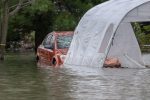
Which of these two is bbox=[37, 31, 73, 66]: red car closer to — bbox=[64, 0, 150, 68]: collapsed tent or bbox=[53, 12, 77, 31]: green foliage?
bbox=[64, 0, 150, 68]: collapsed tent

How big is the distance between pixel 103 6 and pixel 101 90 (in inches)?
394

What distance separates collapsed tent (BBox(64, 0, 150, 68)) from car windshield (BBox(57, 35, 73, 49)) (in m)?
1.02

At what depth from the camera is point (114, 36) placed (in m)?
19.7

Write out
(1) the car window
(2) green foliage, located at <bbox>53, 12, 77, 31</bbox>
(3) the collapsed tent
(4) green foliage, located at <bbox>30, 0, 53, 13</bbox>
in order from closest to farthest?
(3) the collapsed tent, (1) the car window, (4) green foliage, located at <bbox>30, 0, 53, 13</bbox>, (2) green foliage, located at <bbox>53, 12, 77, 31</bbox>

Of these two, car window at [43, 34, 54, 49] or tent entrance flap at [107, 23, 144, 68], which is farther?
car window at [43, 34, 54, 49]

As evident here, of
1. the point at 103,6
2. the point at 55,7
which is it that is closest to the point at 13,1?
the point at 55,7

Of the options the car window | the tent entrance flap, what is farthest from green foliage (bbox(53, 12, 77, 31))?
the tent entrance flap

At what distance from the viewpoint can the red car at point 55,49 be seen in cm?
2116

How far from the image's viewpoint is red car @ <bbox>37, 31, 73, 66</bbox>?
21.2 m

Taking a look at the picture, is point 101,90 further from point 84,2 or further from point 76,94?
point 84,2

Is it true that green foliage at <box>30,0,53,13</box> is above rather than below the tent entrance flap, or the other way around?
above

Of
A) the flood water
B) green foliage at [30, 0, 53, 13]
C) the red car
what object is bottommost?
the flood water

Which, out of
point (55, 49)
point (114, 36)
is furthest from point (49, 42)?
point (114, 36)

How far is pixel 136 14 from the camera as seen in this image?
1914 cm
